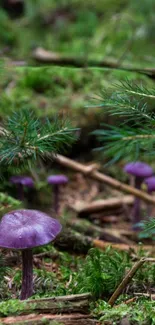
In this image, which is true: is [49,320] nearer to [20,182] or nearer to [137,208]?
[20,182]

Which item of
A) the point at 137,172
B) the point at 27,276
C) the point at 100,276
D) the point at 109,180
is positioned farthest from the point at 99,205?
the point at 27,276

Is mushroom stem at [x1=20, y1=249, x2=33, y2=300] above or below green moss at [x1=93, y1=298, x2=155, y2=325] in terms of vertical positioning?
above

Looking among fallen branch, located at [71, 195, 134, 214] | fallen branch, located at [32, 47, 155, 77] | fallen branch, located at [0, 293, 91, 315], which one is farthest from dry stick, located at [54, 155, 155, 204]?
fallen branch, located at [0, 293, 91, 315]

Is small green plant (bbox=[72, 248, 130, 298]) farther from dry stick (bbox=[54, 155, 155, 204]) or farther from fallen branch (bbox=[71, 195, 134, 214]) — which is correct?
fallen branch (bbox=[71, 195, 134, 214])

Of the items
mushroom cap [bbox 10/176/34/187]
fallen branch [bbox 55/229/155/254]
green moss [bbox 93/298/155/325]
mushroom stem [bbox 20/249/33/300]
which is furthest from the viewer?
mushroom cap [bbox 10/176/34/187]

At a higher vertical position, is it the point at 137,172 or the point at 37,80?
the point at 37,80

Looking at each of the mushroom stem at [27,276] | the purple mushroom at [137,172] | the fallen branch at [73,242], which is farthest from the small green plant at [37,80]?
the mushroom stem at [27,276]

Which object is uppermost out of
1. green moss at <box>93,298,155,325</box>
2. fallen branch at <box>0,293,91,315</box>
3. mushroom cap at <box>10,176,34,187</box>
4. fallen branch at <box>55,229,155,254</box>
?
mushroom cap at <box>10,176,34,187</box>

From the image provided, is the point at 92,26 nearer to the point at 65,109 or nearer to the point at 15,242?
the point at 65,109

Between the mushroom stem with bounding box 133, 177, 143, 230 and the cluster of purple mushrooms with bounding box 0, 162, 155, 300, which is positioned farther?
the mushroom stem with bounding box 133, 177, 143, 230

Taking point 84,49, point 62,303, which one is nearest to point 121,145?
point 62,303
